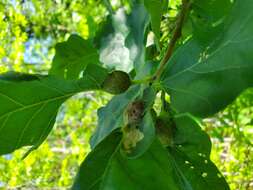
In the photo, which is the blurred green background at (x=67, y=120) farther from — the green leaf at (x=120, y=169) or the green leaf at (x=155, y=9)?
the green leaf at (x=120, y=169)

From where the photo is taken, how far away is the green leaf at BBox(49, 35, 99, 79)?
3.92 feet

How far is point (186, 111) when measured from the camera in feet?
2.36

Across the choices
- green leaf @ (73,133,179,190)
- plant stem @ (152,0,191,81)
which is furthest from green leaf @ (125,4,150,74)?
green leaf @ (73,133,179,190)

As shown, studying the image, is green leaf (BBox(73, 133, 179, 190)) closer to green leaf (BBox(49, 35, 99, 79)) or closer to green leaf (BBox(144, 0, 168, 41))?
green leaf (BBox(144, 0, 168, 41))

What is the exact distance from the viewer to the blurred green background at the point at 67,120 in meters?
1.87

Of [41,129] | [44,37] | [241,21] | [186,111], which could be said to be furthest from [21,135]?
[44,37]

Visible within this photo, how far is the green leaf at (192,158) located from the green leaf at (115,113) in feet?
0.33

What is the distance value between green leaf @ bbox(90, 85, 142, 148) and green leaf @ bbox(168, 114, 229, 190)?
0.10 metres

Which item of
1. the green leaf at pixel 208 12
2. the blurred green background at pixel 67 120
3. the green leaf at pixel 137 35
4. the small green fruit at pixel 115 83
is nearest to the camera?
the small green fruit at pixel 115 83

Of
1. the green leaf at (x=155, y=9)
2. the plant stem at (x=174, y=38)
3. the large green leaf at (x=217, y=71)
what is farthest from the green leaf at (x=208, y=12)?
the large green leaf at (x=217, y=71)

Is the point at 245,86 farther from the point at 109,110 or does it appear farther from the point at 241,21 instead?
the point at 109,110

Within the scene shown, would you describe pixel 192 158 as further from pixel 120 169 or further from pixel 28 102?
pixel 28 102

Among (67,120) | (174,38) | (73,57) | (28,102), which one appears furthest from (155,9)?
(67,120)

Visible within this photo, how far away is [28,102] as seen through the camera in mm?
797
